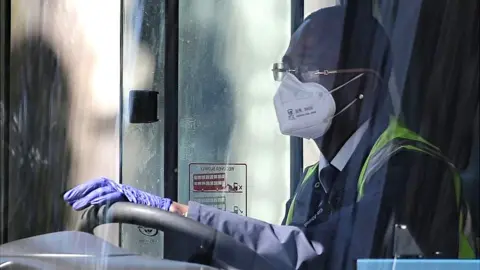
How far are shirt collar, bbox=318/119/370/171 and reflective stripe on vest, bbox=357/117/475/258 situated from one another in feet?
0.12

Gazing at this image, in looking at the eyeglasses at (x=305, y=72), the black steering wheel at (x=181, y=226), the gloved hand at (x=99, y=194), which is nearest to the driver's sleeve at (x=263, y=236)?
the black steering wheel at (x=181, y=226)

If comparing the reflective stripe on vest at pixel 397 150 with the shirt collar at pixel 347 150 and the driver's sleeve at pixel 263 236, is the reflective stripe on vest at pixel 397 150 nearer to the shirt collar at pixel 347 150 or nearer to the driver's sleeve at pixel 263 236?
the shirt collar at pixel 347 150

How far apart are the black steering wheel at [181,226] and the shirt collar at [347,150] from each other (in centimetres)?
26

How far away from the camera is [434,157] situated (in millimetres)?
1394

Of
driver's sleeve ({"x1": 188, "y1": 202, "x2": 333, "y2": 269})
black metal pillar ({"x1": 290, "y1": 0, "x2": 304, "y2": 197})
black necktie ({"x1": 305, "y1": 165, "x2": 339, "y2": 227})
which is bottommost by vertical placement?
driver's sleeve ({"x1": 188, "y1": 202, "x2": 333, "y2": 269})

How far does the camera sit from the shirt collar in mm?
1384

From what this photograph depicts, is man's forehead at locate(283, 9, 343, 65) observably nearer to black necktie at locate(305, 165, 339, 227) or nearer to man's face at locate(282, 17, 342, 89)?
man's face at locate(282, 17, 342, 89)

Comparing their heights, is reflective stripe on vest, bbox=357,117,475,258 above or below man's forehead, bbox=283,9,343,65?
below

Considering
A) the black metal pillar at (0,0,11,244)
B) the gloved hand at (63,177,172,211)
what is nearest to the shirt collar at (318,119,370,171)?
the gloved hand at (63,177,172,211)

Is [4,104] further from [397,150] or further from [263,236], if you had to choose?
[397,150]

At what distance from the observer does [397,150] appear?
1369mm

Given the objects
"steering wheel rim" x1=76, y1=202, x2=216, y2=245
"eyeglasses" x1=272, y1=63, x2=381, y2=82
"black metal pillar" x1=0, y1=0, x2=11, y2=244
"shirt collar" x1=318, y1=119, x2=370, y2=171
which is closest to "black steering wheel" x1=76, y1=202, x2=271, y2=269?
"steering wheel rim" x1=76, y1=202, x2=216, y2=245

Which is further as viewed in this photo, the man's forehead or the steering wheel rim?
the man's forehead

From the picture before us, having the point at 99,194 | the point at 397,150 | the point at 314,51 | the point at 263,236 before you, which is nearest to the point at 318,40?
the point at 314,51
